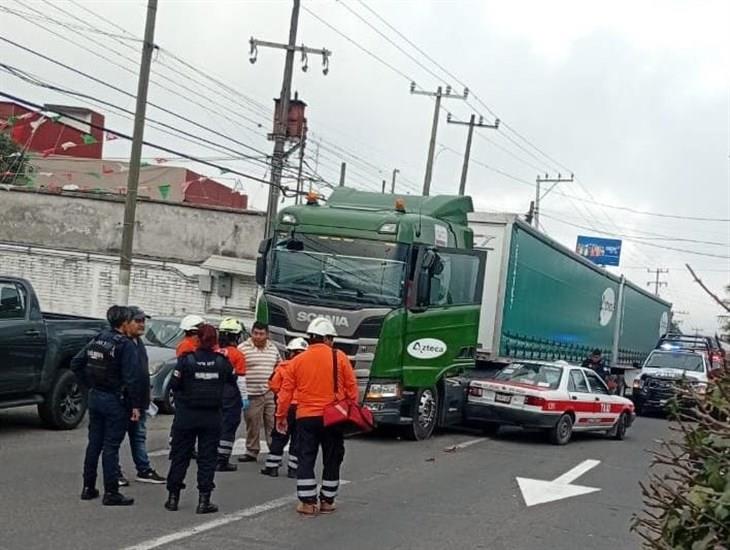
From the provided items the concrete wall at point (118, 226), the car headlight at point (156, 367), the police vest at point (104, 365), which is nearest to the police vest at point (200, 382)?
the police vest at point (104, 365)

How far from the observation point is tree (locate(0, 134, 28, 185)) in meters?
43.3

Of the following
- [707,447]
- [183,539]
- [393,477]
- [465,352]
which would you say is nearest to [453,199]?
[465,352]

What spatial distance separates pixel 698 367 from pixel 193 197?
3118 cm

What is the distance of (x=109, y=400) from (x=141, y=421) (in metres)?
1.04

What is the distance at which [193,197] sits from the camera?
51.0 m

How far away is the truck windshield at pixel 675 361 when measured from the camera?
27.0 meters

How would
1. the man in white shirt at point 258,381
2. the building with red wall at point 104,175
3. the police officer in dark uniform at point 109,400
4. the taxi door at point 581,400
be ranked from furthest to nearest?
the building with red wall at point 104,175, the taxi door at point 581,400, the man in white shirt at point 258,381, the police officer in dark uniform at point 109,400

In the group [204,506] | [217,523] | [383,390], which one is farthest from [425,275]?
[217,523]

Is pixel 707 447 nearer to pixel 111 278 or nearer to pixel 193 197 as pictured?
pixel 111 278

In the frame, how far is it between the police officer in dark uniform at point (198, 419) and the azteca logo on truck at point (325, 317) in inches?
192

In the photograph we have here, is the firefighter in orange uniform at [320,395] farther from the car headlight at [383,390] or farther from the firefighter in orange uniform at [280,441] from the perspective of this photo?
the car headlight at [383,390]

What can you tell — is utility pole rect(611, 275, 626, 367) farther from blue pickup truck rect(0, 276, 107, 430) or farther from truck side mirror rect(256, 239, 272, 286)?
blue pickup truck rect(0, 276, 107, 430)

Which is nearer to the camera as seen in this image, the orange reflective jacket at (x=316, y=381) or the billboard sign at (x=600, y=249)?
the orange reflective jacket at (x=316, y=381)

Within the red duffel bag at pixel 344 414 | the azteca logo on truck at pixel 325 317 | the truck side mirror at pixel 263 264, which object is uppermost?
the truck side mirror at pixel 263 264
